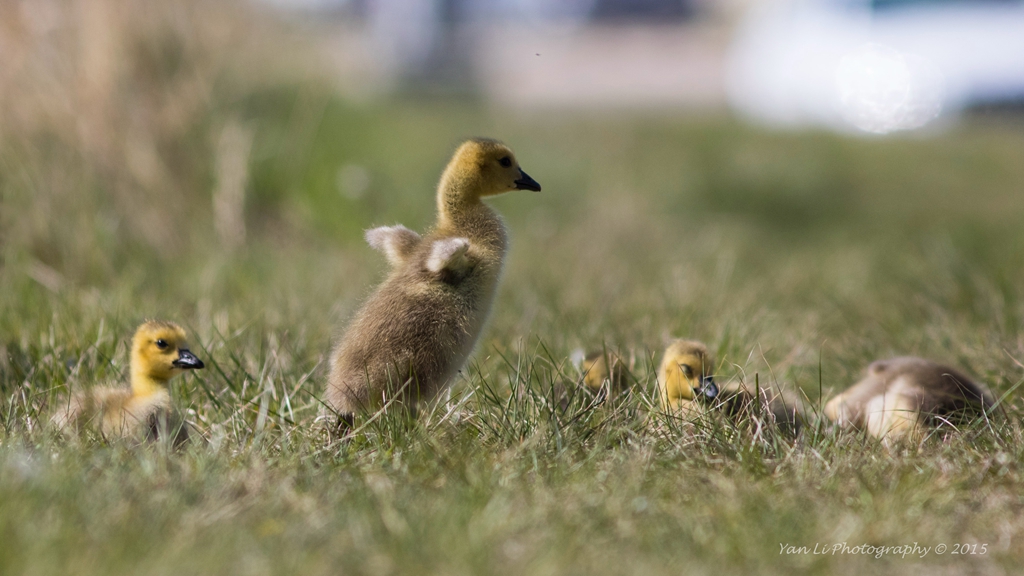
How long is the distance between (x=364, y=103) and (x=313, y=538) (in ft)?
36.0

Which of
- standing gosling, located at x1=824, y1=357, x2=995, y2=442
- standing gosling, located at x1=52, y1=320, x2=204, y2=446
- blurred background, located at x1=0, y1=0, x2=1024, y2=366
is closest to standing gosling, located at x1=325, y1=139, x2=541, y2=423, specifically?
blurred background, located at x1=0, y1=0, x2=1024, y2=366

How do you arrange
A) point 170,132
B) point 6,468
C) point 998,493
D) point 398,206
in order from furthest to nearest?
1. point 398,206
2. point 170,132
3. point 998,493
4. point 6,468

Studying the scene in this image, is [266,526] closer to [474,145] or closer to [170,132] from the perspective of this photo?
[474,145]

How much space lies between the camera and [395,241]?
3.65m

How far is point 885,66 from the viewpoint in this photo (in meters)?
14.2

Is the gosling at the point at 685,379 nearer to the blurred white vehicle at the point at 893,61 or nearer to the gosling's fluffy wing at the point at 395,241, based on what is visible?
the gosling's fluffy wing at the point at 395,241

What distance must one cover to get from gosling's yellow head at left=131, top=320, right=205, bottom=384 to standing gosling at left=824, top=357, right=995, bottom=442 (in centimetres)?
209

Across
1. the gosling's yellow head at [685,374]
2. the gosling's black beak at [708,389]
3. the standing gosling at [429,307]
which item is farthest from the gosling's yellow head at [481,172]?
the gosling's black beak at [708,389]

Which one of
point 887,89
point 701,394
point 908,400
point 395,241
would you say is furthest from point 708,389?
point 887,89

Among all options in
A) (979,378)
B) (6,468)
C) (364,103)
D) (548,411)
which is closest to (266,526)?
(6,468)

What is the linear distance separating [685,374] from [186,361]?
161 centimetres

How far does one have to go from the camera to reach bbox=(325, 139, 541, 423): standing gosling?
11.1 feet

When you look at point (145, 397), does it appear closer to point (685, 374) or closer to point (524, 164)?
point (685, 374)

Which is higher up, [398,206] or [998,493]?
[998,493]
